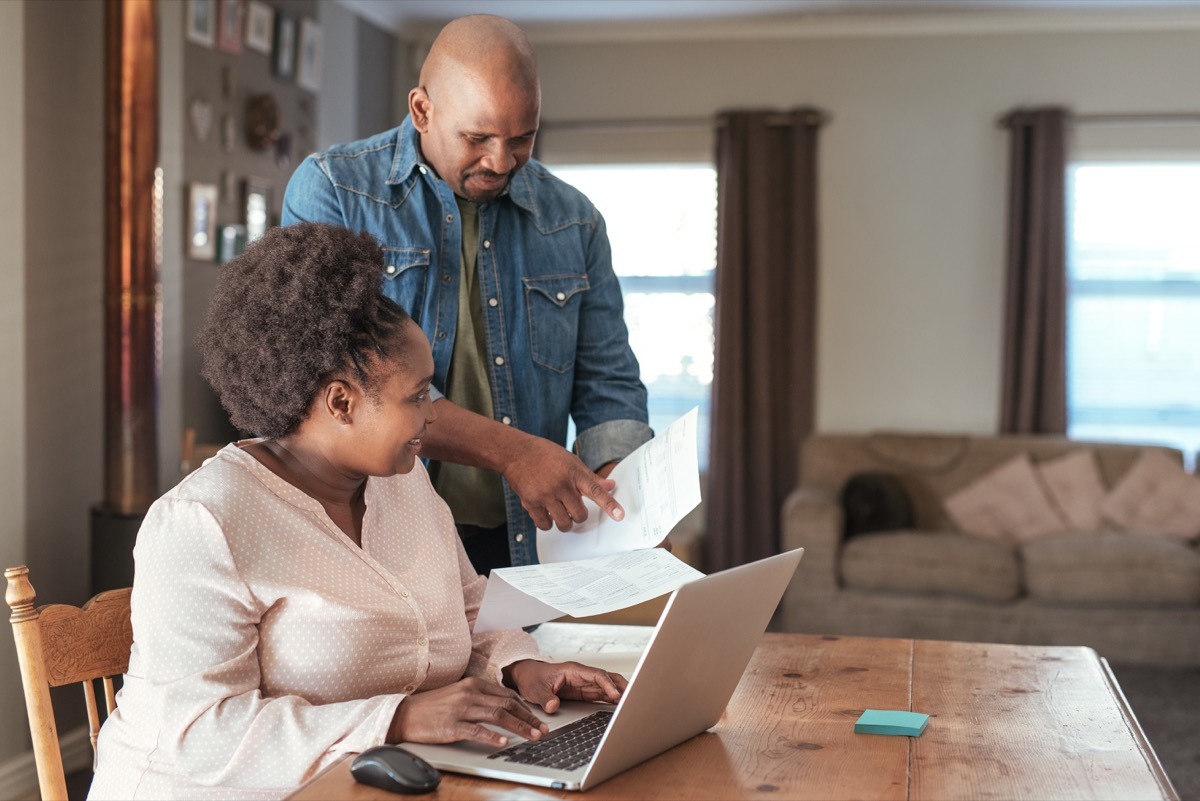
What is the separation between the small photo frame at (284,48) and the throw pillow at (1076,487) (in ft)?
11.4

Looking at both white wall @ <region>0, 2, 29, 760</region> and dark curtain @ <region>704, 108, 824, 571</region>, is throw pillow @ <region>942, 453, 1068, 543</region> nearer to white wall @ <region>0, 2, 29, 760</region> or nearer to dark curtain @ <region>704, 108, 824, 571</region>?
dark curtain @ <region>704, 108, 824, 571</region>

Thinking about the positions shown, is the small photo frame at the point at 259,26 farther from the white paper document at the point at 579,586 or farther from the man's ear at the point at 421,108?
the white paper document at the point at 579,586

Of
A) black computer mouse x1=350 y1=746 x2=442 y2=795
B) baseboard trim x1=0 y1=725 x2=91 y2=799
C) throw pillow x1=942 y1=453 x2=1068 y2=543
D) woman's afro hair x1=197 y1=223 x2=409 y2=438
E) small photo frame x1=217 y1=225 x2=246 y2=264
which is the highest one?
small photo frame x1=217 y1=225 x2=246 y2=264

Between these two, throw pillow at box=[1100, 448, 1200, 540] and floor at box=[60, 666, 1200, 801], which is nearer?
floor at box=[60, 666, 1200, 801]

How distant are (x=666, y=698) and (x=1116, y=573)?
385cm

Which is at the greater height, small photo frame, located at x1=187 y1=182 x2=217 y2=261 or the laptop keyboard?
small photo frame, located at x1=187 y1=182 x2=217 y2=261

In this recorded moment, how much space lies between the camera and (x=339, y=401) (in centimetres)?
129

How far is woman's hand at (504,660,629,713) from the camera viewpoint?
1.31 meters

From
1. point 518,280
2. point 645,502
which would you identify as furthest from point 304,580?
point 518,280

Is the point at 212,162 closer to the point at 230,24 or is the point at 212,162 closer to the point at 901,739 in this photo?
the point at 230,24

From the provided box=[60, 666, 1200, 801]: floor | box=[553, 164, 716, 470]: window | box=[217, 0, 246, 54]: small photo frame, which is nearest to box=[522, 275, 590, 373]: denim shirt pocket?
box=[60, 666, 1200, 801]: floor

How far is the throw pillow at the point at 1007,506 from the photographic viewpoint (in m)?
4.92

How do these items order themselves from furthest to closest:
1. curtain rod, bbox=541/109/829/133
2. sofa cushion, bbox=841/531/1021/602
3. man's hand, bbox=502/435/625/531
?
curtain rod, bbox=541/109/829/133 < sofa cushion, bbox=841/531/1021/602 < man's hand, bbox=502/435/625/531

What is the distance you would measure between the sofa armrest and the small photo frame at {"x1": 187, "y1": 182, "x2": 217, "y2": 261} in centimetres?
240
